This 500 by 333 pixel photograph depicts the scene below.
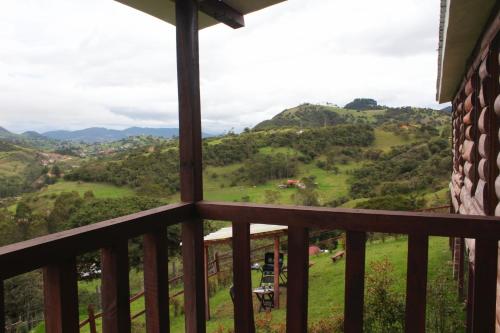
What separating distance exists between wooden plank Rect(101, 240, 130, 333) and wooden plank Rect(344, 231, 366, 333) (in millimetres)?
814

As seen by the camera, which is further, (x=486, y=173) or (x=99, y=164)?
(x=99, y=164)

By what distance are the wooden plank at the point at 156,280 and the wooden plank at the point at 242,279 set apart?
0.30 meters

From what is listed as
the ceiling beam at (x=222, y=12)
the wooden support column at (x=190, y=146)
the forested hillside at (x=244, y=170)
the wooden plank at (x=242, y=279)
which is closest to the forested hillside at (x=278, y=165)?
the forested hillside at (x=244, y=170)

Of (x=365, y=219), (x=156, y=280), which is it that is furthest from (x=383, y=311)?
(x=156, y=280)

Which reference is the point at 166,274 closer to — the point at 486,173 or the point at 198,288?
the point at 198,288

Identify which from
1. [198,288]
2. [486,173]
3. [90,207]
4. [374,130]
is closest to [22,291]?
[90,207]

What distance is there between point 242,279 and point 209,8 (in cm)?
129

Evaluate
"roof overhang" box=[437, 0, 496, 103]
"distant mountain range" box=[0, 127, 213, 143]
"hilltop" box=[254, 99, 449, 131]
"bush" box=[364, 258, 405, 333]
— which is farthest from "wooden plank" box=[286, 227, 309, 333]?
"hilltop" box=[254, 99, 449, 131]

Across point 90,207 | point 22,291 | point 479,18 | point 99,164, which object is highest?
point 479,18

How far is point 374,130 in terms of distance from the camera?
99.2ft

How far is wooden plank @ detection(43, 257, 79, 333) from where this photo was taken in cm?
109

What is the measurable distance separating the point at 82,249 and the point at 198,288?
0.68m

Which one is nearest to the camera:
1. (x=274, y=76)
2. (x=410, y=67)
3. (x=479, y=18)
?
(x=479, y=18)

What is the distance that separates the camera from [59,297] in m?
1.09
